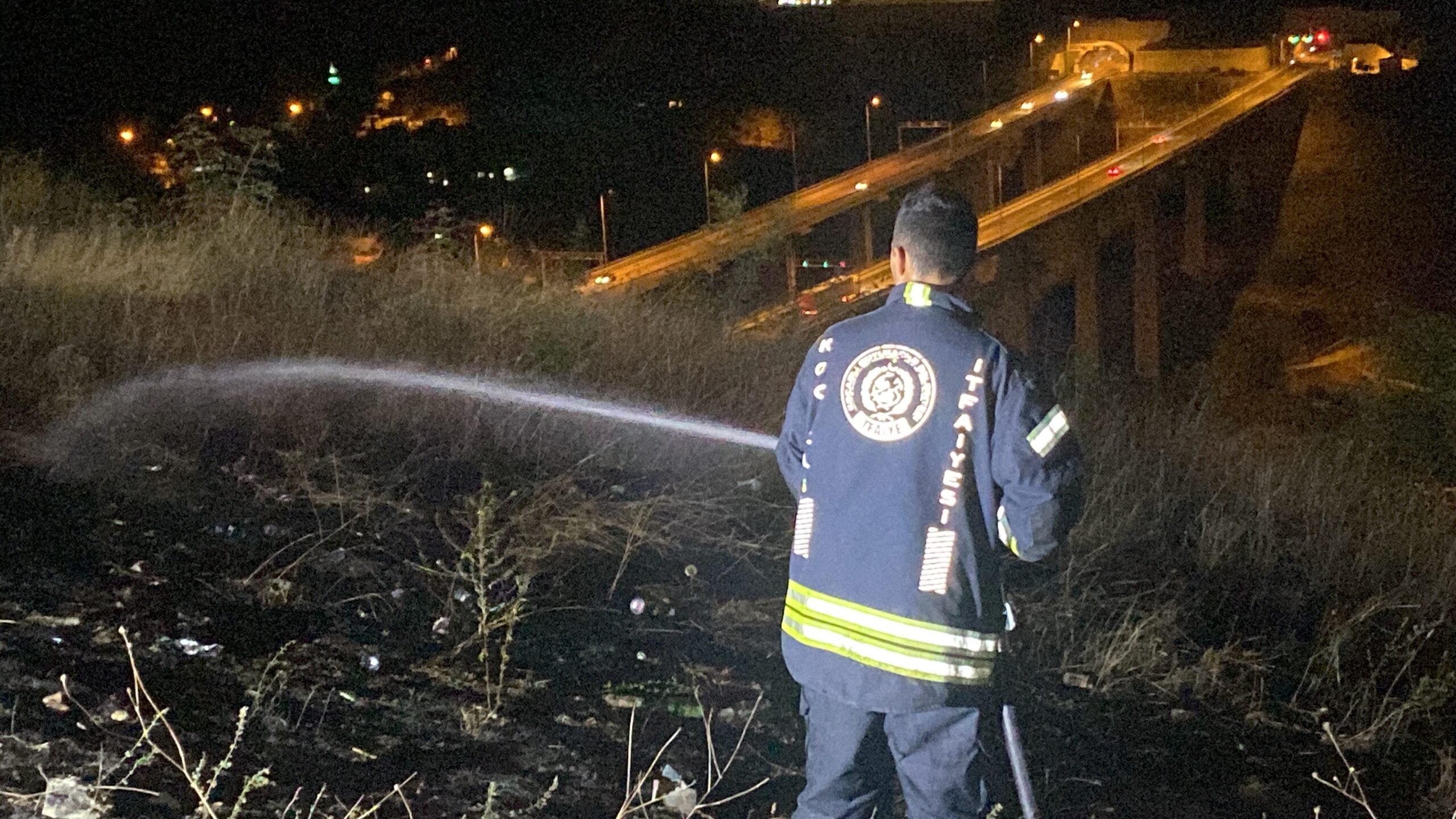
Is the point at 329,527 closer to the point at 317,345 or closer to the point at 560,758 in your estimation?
the point at 560,758

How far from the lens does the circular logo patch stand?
8.04 ft

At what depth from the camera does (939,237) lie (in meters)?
2.52

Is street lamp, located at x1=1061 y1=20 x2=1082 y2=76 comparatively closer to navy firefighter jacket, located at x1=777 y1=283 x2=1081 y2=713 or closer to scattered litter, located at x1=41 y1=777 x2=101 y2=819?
navy firefighter jacket, located at x1=777 y1=283 x2=1081 y2=713

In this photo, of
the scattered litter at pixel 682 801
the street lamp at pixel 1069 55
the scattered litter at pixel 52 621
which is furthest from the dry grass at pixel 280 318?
the street lamp at pixel 1069 55

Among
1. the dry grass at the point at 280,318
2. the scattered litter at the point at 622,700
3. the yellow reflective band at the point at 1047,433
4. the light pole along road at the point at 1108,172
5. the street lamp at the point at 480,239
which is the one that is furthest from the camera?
the light pole along road at the point at 1108,172

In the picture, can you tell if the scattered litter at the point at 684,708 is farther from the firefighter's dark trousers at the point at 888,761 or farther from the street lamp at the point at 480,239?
the street lamp at the point at 480,239

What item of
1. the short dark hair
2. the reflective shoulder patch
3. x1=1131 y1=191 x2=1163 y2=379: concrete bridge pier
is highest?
Result: the short dark hair

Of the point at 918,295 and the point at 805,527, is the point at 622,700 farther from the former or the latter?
the point at 918,295

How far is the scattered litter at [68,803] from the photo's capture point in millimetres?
2814

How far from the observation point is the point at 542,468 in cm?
562

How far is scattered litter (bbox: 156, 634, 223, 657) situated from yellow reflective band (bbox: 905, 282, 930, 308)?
2.39 meters

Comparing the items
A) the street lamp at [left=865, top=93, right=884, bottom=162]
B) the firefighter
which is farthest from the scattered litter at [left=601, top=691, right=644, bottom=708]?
the street lamp at [left=865, top=93, right=884, bottom=162]

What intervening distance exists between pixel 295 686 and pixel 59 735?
2.03ft

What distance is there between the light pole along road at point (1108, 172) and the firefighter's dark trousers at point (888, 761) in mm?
15735
